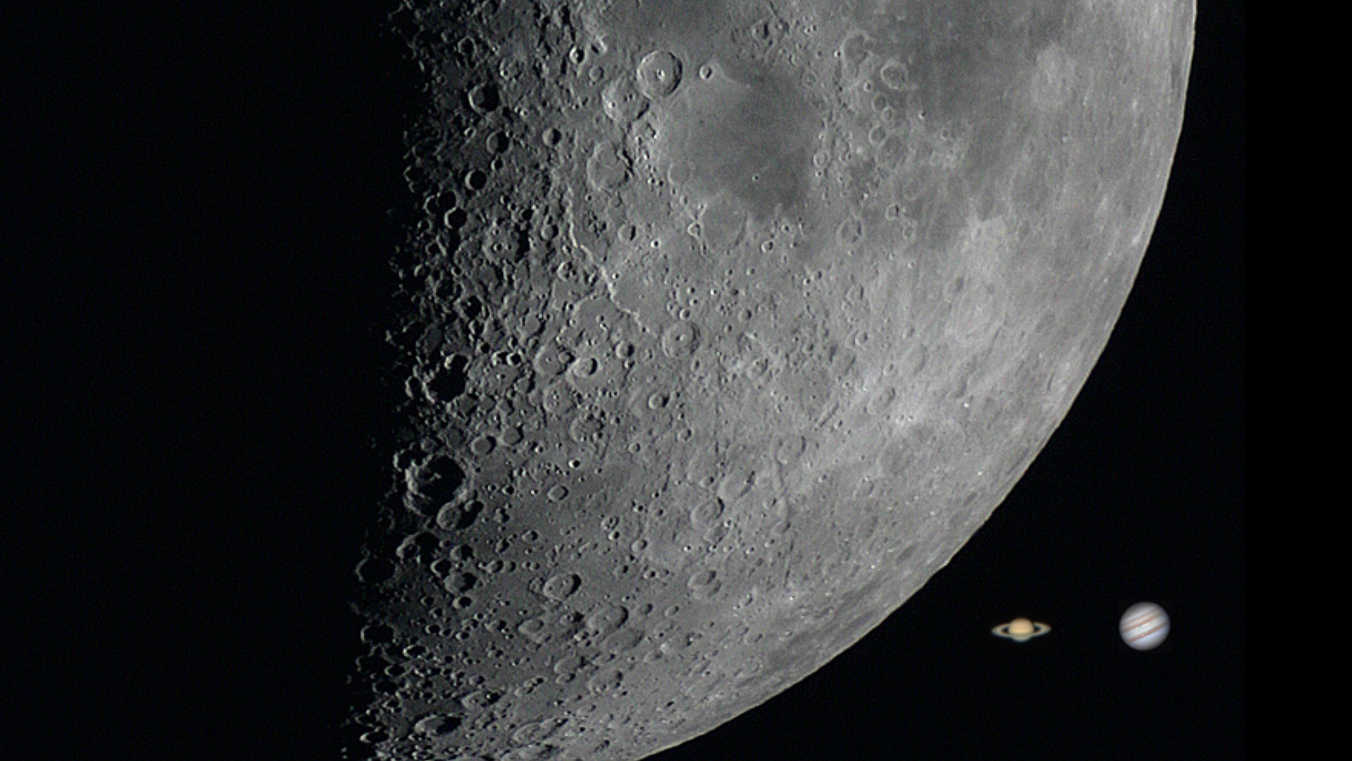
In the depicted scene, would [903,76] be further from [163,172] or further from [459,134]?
[163,172]

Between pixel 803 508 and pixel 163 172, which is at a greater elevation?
pixel 163 172

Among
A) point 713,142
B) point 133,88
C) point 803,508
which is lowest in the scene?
point 803,508

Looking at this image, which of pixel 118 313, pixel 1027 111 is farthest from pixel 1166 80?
pixel 118 313

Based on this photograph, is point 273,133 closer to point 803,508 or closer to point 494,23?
point 494,23

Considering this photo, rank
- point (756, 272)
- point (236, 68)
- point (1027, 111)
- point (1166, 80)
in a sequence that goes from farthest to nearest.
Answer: point (1166, 80), point (1027, 111), point (756, 272), point (236, 68)

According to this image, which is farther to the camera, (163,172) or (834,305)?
(834,305)

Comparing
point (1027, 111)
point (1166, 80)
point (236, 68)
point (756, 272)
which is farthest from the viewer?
point (1166, 80)
